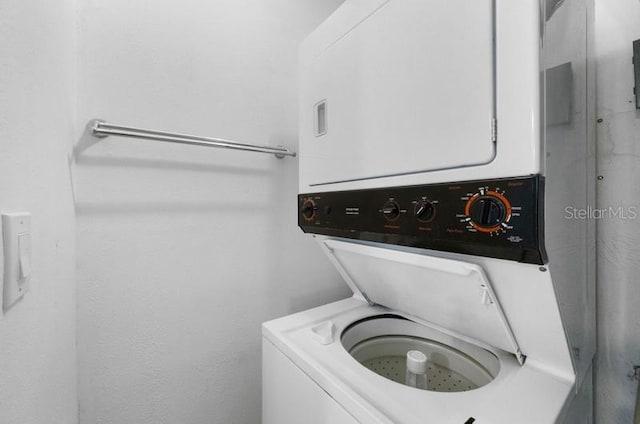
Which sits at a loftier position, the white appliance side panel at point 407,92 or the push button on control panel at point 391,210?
the white appliance side panel at point 407,92

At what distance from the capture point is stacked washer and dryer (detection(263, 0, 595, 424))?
67cm

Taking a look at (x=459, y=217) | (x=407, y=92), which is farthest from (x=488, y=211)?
(x=407, y=92)

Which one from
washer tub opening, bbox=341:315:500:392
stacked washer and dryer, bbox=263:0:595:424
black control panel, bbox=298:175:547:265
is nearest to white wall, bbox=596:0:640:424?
stacked washer and dryer, bbox=263:0:595:424

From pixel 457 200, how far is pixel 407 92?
38 centimetres

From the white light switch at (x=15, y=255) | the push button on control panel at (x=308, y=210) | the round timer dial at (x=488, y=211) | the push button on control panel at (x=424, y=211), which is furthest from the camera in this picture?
the push button on control panel at (x=308, y=210)

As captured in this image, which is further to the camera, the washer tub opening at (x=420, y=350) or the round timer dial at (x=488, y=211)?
the washer tub opening at (x=420, y=350)

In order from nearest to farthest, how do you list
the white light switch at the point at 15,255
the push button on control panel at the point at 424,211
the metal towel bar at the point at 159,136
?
the white light switch at the point at 15,255, the push button on control panel at the point at 424,211, the metal towel bar at the point at 159,136

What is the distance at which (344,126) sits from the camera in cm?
111

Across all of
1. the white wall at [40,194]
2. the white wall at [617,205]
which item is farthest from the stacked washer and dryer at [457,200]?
the white wall at [40,194]

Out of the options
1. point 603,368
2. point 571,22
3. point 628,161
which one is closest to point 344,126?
point 571,22

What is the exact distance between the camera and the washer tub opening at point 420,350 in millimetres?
1235

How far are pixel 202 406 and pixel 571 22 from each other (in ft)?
7.32

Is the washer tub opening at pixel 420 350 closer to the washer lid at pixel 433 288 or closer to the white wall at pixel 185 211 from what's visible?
the washer lid at pixel 433 288

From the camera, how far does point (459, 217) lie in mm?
741
